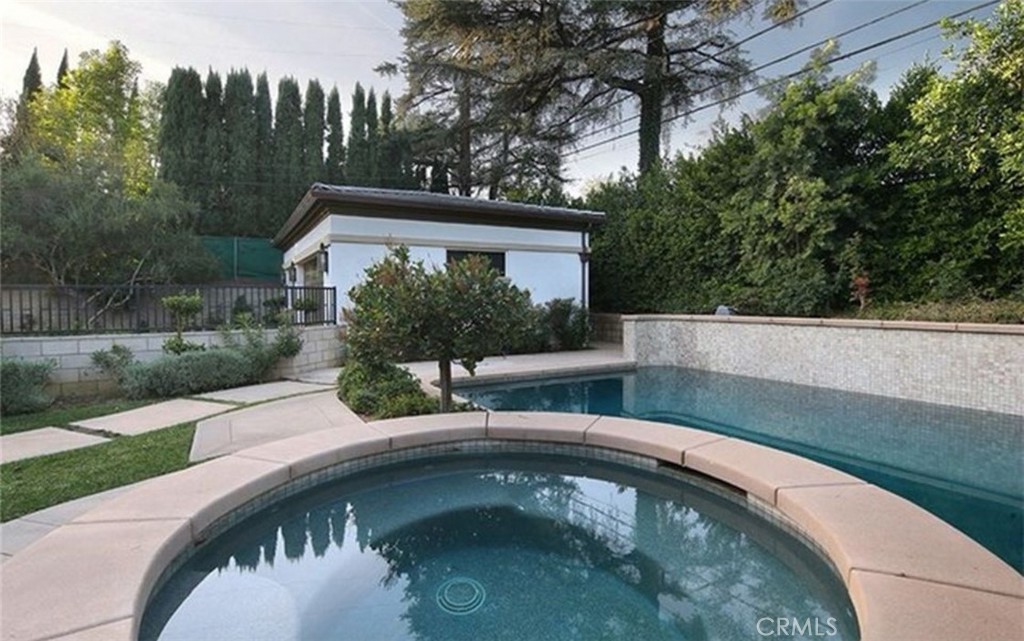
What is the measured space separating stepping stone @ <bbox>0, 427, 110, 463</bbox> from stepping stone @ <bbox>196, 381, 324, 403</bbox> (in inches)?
65.1

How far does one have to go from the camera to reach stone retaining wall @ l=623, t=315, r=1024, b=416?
6.33 meters

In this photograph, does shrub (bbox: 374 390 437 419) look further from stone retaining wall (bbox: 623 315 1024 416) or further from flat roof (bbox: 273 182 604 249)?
stone retaining wall (bbox: 623 315 1024 416)

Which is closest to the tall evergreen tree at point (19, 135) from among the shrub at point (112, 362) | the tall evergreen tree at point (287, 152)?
the tall evergreen tree at point (287, 152)

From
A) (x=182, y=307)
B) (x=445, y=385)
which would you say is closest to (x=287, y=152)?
(x=182, y=307)

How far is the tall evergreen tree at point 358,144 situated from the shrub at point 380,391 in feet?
56.7

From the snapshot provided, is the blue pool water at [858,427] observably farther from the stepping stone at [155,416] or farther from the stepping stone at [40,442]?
the stepping stone at [40,442]

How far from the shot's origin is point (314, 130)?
21.3 metres

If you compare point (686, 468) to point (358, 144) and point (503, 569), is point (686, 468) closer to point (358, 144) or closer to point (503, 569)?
point (503, 569)

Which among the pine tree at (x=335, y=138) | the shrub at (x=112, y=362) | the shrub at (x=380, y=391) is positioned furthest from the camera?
the pine tree at (x=335, y=138)

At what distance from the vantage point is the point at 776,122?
9602 mm

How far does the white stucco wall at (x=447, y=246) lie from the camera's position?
10.0m

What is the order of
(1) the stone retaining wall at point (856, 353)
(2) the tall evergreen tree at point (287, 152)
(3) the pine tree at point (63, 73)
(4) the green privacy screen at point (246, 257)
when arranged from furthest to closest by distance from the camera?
(3) the pine tree at point (63, 73) → (2) the tall evergreen tree at point (287, 152) → (4) the green privacy screen at point (246, 257) → (1) the stone retaining wall at point (856, 353)

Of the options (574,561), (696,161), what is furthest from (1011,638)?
(696,161)

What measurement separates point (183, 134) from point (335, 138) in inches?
216
